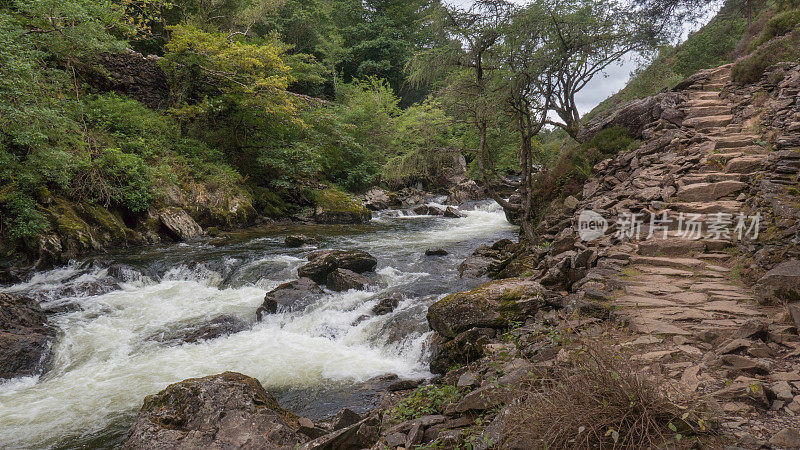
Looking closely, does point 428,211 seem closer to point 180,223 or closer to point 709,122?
point 180,223

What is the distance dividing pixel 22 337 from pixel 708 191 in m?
12.0

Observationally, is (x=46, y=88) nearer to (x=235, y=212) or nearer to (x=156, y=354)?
(x=235, y=212)

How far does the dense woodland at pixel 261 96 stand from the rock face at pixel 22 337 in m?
3.17

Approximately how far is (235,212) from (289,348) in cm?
1043

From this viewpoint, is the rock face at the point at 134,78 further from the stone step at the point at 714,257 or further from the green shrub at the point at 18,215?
the stone step at the point at 714,257

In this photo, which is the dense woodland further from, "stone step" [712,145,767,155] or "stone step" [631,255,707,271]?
"stone step" [631,255,707,271]

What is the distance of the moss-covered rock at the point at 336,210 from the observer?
18297 millimetres

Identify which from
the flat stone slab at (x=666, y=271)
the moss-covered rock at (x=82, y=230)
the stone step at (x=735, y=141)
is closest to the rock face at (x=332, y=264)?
the moss-covered rock at (x=82, y=230)

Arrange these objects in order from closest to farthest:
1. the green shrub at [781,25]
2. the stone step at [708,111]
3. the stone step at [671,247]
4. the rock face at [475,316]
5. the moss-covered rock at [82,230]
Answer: the rock face at [475,316], the stone step at [671,247], the stone step at [708,111], the moss-covered rock at [82,230], the green shrub at [781,25]

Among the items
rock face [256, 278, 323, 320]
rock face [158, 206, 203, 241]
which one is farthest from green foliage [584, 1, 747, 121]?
rock face [158, 206, 203, 241]

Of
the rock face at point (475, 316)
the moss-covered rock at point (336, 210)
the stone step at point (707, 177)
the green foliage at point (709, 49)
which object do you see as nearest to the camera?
the rock face at point (475, 316)

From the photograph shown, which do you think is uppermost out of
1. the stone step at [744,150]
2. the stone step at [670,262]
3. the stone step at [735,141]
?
the stone step at [735,141]

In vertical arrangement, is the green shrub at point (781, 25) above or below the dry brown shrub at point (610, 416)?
above

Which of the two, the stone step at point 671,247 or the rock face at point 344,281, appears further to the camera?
the rock face at point 344,281
